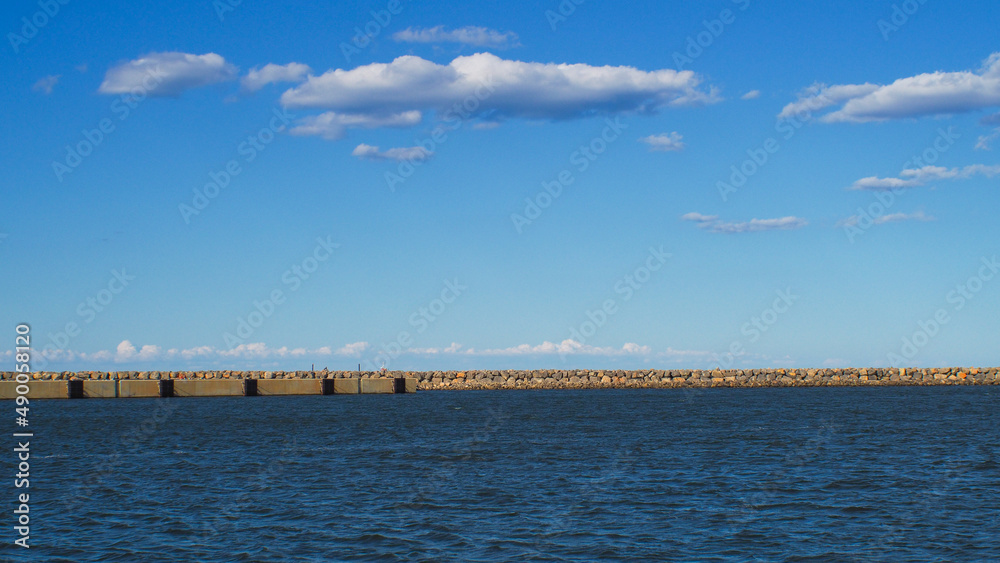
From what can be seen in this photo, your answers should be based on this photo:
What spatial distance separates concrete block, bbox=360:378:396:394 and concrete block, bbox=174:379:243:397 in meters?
16.7

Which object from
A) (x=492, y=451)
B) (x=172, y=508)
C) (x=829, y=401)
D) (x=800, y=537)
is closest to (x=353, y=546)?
(x=172, y=508)

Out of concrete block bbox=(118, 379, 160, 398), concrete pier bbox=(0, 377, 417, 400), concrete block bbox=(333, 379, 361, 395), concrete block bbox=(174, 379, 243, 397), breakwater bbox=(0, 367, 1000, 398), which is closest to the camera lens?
concrete block bbox=(118, 379, 160, 398)

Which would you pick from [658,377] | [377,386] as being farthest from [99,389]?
[658,377]

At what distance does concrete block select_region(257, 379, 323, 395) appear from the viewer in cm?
11556

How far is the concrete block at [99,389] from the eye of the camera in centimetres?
10675

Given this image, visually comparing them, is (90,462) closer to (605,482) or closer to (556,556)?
(605,482)

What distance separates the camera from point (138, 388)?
4222 inches

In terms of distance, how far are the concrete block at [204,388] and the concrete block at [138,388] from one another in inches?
103

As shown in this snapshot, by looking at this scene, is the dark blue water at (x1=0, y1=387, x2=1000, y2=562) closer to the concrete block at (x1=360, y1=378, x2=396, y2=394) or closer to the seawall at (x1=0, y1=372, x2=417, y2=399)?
the seawall at (x1=0, y1=372, x2=417, y2=399)

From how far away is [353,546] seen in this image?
2314 centimetres

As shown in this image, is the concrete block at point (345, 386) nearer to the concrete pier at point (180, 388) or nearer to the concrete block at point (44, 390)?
the concrete pier at point (180, 388)

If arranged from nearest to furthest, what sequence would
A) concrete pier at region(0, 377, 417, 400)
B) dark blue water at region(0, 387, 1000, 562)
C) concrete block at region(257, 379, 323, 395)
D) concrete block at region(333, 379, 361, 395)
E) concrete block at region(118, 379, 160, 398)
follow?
1. dark blue water at region(0, 387, 1000, 562)
2. concrete block at region(118, 379, 160, 398)
3. concrete pier at region(0, 377, 417, 400)
4. concrete block at region(257, 379, 323, 395)
5. concrete block at region(333, 379, 361, 395)

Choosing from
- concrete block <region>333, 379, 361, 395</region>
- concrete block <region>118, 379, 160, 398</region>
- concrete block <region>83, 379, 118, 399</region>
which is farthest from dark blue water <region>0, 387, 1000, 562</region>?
concrete block <region>333, 379, 361, 395</region>

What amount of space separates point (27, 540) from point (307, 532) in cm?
724
